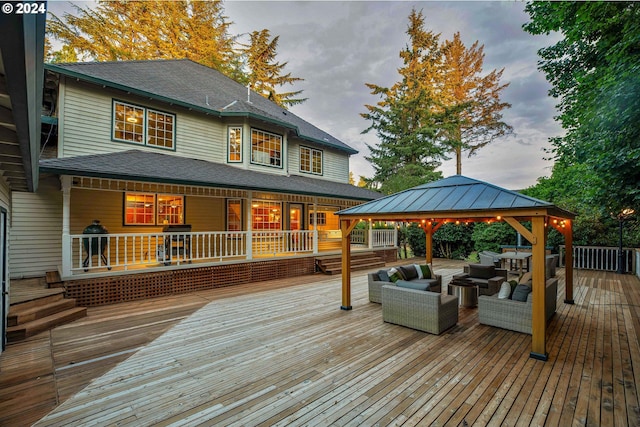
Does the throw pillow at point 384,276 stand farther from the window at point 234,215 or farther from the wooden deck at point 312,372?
the window at point 234,215

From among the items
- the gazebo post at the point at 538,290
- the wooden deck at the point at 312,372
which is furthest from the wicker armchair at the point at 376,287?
the gazebo post at the point at 538,290

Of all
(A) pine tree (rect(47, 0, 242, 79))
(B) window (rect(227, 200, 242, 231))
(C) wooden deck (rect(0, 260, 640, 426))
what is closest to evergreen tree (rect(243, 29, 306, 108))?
(A) pine tree (rect(47, 0, 242, 79))

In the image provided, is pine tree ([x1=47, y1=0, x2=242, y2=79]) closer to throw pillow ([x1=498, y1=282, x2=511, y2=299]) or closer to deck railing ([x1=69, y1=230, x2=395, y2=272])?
deck railing ([x1=69, y1=230, x2=395, y2=272])

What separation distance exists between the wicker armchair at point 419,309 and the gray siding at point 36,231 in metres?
9.33

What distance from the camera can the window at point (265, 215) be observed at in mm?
11817

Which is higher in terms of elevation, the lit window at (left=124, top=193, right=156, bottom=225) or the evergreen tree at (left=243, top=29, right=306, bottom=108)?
the evergreen tree at (left=243, top=29, right=306, bottom=108)

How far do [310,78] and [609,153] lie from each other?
19.9 meters

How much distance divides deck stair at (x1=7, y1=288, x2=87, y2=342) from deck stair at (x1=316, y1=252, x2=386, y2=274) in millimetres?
7116

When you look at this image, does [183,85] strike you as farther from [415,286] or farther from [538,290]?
[538,290]

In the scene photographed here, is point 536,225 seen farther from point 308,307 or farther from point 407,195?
point 308,307

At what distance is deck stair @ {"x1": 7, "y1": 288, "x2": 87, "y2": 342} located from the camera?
4.65 metres

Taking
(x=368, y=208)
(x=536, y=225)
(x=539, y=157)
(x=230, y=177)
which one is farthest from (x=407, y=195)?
(x=539, y=157)

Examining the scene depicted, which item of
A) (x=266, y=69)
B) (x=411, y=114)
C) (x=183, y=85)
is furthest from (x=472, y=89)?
(x=183, y=85)

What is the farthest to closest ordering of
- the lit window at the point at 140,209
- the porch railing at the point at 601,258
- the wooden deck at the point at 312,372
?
1. the porch railing at the point at 601,258
2. the lit window at the point at 140,209
3. the wooden deck at the point at 312,372
